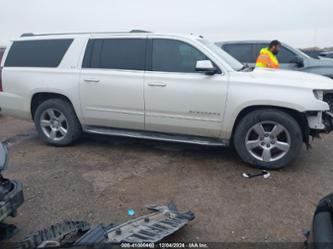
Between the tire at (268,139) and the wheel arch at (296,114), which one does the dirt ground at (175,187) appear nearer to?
the tire at (268,139)

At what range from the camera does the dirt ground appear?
325 cm

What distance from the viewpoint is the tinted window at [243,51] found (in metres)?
8.77

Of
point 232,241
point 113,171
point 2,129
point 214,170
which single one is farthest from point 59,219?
point 2,129

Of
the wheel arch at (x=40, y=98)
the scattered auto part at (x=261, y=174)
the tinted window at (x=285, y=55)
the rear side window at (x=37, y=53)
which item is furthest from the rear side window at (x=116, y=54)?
the tinted window at (x=285, y=55)

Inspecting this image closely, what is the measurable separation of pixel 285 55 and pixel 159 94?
4.99 meters

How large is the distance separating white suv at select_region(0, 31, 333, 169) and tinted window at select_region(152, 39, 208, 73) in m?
0.01

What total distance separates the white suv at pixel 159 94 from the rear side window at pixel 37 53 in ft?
0.06

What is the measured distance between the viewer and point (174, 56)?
191 inches

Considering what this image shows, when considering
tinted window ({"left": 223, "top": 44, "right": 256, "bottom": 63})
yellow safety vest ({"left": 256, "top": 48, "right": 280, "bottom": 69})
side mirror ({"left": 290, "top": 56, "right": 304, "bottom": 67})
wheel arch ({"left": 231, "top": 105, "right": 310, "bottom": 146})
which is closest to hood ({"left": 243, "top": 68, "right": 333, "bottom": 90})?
wheel arch ({"left": 231, "top": 105, "right": 310, "bottom": 146})

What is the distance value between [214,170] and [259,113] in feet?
3.27

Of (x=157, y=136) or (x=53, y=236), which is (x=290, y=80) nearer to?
(x=157, y=136)

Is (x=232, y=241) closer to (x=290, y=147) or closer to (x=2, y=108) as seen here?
(x=290, y=147)

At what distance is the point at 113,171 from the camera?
4598 millimetres

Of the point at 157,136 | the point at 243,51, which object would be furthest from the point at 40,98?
the point at 243,51
